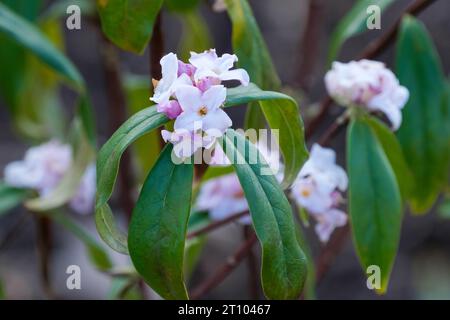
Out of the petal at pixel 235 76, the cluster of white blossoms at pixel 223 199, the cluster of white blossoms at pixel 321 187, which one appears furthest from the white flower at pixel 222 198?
the petal at pixel 235 76

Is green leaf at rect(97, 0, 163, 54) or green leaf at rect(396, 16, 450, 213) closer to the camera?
green leaf at rect(97, 0, 163, 54)

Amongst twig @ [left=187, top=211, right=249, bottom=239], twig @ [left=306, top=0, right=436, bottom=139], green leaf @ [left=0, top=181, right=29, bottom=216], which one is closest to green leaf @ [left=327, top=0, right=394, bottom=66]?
twig @ [left=306, top=0, right=436, bottom=139]

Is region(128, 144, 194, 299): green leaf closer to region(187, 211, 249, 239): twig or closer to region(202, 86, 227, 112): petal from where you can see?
A: region(202, 86, 227, 112): petal

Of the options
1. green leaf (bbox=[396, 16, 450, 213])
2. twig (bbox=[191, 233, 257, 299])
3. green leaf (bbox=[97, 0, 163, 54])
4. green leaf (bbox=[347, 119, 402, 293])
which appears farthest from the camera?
green leaf (bbox=[396, 16, 450, 213])

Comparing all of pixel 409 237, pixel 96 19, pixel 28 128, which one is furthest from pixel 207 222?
pixel 409 237

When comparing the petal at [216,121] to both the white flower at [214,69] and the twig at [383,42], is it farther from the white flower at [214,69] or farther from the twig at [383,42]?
the twig at [383,42]

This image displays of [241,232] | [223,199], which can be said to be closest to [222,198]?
[223,199]

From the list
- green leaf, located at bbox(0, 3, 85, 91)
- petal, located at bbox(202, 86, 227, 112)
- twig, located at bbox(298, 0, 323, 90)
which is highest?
twig, located at bbox(298, 0, 323, 90)
